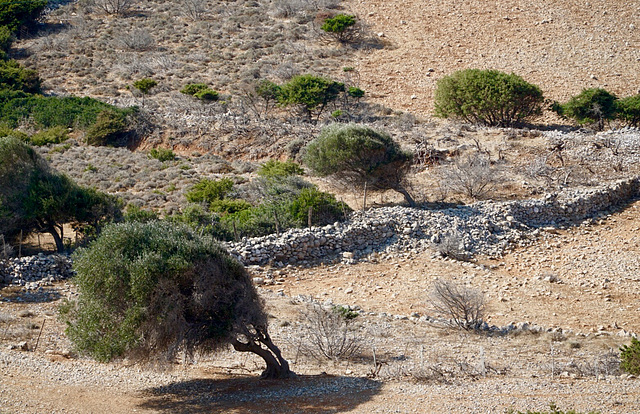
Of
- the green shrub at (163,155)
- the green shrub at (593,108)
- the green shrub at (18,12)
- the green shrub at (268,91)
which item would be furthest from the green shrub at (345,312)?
the green shrub at (18,12)

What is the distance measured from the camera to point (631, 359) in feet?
35.2

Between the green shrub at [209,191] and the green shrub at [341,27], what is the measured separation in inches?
808

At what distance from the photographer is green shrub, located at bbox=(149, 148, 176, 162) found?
1018 inches

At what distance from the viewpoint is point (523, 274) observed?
1608 cm

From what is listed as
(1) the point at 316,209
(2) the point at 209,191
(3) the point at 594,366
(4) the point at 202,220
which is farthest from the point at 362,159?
(3) the point at 594,366

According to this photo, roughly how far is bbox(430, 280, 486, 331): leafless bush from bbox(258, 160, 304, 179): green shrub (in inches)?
376

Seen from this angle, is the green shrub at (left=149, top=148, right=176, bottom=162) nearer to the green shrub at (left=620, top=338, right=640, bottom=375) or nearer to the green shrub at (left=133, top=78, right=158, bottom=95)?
the green shrub at (left=133, top=78, right=158, bottom=95)

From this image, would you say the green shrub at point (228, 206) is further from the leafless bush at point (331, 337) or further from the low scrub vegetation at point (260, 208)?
the leafless bush at point (331, 337)

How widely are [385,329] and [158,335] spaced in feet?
16.1

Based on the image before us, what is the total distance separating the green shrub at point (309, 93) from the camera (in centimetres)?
3002

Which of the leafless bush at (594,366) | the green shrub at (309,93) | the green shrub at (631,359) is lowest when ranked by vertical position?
the leafless bush at (594,366)

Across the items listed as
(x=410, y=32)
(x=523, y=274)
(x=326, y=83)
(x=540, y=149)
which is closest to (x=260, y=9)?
(x=410, y=32)

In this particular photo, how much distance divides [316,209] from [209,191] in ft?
14.2

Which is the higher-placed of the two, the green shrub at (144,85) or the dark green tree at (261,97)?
the green shrub at (144,85)
